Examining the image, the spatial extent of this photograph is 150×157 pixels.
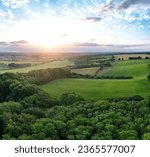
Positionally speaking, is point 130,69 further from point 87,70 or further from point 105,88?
point 87,70

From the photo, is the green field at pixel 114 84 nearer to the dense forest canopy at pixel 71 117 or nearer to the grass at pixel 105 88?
the grass at pixel 105 88

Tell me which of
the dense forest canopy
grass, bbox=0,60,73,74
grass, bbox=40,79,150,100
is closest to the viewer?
the dense forest canopy

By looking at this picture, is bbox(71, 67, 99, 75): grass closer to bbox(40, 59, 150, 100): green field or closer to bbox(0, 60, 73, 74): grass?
bbox(40, 59, 150, 100): green field

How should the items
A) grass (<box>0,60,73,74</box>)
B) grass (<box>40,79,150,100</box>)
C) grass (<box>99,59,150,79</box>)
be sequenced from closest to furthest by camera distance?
grass (<box>40,79,150,100</box>) < grass (<box>99,59,150,79</box>) < grass (<box>0,60,73,74</box>)

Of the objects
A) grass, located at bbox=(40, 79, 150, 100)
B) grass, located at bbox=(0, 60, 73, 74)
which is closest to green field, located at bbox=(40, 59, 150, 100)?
grass, located at bbox=(40, 79, 150, 100)

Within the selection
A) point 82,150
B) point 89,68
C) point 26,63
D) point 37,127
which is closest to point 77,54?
point 89,68

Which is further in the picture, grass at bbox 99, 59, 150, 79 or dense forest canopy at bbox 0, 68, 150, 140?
grass at bbox 99, 59, 150, 79

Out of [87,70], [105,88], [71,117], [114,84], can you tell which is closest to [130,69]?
[114,84]

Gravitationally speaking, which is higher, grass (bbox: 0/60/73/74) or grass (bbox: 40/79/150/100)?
grass (bbox: 0/60/73/74)

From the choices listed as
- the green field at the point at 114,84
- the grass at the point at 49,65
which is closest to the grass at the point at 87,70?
the green field at the point at 114,84
